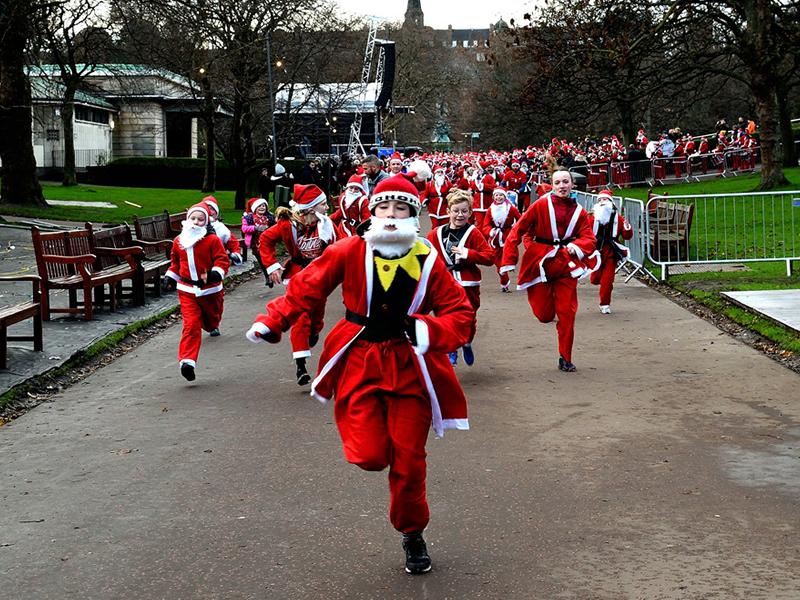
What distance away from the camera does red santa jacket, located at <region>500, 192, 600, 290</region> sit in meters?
11.2

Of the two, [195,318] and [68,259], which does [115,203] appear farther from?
[195,318]

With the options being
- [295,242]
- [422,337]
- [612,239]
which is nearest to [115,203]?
[612,239]

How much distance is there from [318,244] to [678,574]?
718 cm

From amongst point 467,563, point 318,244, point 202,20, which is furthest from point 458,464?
point 202,20

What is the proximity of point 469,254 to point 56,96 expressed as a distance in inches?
2237

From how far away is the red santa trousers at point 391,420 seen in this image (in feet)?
18.1

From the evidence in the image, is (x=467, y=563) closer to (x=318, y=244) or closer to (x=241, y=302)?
(x=318, y=244)

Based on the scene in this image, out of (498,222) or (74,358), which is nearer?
(74,358)

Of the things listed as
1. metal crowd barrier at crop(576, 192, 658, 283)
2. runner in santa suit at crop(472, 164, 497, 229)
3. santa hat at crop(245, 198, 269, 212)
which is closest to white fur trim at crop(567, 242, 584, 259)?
metal crowd barrier at crop(576, 192, 658, 283)

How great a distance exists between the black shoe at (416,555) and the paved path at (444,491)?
3.1 inches

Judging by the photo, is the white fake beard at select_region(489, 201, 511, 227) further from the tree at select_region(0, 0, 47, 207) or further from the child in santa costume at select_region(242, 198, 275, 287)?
the tree at select_region(0, 0, 47, 207)

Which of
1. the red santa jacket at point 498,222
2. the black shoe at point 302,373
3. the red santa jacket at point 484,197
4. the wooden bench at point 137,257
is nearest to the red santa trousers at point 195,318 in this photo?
the black shoe at point 302,373

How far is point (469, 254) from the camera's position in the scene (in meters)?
10.9

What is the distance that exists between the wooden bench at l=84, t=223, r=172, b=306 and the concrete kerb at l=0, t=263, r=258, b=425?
1.16 ft
